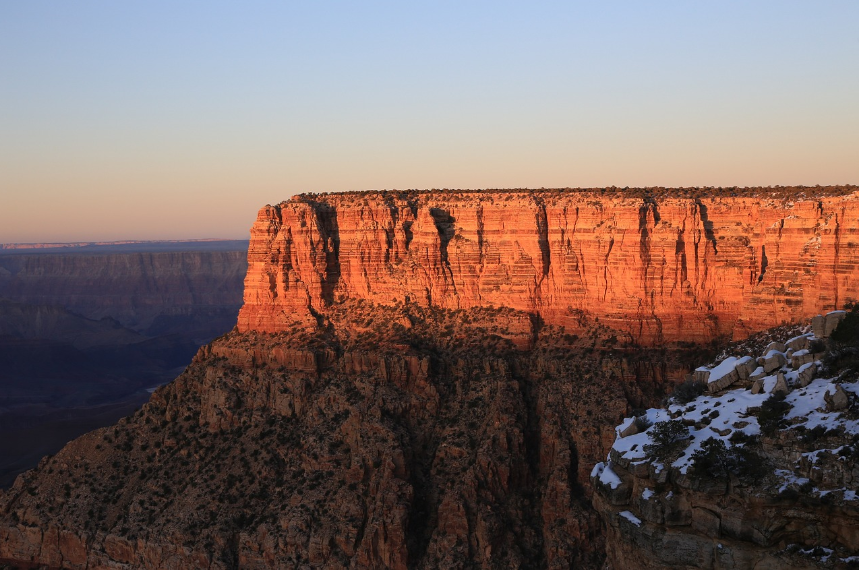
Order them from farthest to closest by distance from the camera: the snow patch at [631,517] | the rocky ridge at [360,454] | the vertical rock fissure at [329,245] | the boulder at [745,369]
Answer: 1. the vertical rock fissure at [329,245]
2. the rocky ridge at [360,454]
3. the boulder at [745,369]
4. the snow patch at [631,517]

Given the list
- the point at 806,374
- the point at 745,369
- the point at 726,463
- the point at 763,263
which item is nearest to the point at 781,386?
the point at 806,374

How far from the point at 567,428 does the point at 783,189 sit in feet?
65.9

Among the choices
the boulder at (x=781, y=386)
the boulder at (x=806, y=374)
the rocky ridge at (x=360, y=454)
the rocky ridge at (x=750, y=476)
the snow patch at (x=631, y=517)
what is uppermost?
the boulder at (x=806, y=374)

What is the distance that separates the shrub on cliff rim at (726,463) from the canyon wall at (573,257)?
117 ft

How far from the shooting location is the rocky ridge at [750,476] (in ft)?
73.6

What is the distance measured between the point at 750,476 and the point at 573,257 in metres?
44.9

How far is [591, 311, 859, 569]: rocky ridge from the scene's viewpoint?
22.4 m

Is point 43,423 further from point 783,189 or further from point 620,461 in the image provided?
point 620,461

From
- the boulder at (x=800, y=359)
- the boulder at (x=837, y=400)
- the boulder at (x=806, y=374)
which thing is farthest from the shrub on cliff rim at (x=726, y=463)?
the boulder at (x=800, y=359)

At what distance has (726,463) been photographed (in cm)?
2392

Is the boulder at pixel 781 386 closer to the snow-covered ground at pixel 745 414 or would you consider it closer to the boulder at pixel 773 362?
the snow-covered ground at pixel 745 414

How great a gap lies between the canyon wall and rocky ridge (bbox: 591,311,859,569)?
33.0 meters

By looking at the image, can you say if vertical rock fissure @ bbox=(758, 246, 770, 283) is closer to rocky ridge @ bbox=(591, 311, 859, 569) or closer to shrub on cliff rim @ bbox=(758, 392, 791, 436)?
rocky ridge @ bbox=(591, 311, 859, 569)

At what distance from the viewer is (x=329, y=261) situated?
74188 millimetres
